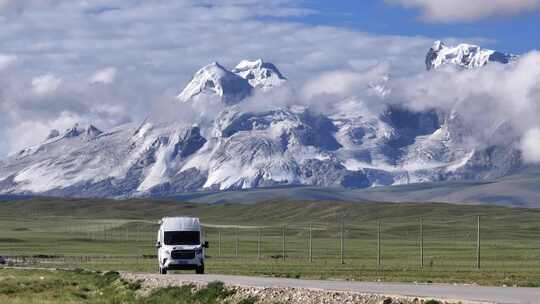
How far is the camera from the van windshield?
8538 cm

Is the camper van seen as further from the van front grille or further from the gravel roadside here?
the gravel roadside

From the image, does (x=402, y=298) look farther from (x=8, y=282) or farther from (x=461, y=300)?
(x=8, y=282)

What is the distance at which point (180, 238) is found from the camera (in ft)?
281

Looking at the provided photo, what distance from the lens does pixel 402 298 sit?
141 ft

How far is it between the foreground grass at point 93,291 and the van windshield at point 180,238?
616 cm

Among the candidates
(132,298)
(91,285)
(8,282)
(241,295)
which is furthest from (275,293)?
(8,282)

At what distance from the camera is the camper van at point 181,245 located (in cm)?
8425

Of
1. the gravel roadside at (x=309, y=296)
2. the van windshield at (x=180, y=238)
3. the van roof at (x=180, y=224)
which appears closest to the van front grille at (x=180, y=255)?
the van windshield at (x=180, y=238)

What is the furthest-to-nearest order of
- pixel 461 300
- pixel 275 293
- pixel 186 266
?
pixel 186 266, pixel 275 293, pixel 461 300

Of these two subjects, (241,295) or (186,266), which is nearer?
(241,295)

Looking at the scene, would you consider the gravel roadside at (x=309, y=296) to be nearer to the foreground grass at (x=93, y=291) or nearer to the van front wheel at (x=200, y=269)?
the foreground grass at (x=93, y=291)

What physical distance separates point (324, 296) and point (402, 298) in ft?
16.0

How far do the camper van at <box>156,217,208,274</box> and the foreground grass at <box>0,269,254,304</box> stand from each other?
546cm

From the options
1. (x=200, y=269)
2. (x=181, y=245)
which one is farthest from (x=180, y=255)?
(x=200, y=269)
